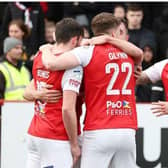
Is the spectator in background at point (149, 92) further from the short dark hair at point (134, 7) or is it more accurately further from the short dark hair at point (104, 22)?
the short dark hair at point (104, 22)

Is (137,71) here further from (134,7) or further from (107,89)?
(134,7)

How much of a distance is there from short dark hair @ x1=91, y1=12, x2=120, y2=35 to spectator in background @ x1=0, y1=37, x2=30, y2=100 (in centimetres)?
355

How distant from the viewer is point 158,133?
30.4 feet

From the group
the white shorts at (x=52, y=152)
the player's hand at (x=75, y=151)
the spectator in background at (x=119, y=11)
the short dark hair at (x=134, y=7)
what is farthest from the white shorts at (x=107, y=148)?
the spectator in background at (x=119, y=11)

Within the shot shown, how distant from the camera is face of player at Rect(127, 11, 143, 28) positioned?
1164 cm

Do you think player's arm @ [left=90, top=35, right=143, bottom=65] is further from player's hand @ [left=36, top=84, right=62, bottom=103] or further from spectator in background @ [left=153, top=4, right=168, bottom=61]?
spectator in background @ [left=153, top=4, right=168, bottom=61]

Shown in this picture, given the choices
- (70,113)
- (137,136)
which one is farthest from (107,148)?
(137,136)

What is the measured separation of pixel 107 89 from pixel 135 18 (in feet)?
16.9

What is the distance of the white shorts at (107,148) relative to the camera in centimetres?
661

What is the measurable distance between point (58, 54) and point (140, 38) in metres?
5.05

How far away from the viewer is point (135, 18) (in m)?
11.6

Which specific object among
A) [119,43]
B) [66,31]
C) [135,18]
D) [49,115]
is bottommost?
[49,115]

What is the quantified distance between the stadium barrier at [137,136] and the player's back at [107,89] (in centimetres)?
260

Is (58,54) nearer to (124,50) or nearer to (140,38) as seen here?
(124,50)
